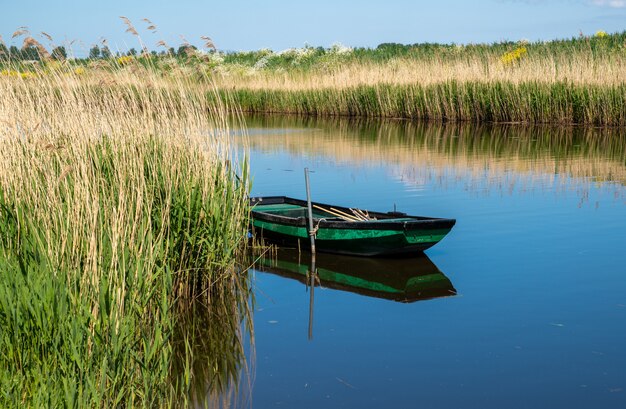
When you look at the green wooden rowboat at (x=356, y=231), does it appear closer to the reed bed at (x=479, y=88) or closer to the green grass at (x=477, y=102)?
the reed bed at (x=479, y=88)

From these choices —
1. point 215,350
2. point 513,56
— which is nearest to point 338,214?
point 215,350

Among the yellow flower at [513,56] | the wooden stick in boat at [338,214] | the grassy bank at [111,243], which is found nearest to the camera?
the grassy bank at [111,243]

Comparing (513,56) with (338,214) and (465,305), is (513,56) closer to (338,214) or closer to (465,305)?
(338,214)

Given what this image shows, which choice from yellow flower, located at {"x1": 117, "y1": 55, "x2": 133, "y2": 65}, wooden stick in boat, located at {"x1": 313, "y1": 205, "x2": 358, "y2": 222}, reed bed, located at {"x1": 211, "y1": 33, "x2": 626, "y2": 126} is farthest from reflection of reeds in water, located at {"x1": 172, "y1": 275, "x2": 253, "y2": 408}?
reed bed, located at {"x1": 211, "y1": 33, "x2": 626, "y2": 126}

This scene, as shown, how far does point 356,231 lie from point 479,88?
16806 millimetres

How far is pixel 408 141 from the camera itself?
848 inches

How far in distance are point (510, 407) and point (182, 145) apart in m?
4.04

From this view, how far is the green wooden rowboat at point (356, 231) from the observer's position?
8961 mm

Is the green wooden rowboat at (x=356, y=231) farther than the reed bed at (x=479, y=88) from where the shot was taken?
No

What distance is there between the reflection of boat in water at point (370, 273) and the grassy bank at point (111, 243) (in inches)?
32.7

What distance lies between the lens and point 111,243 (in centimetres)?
534

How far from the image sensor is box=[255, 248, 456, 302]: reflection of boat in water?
328 inches

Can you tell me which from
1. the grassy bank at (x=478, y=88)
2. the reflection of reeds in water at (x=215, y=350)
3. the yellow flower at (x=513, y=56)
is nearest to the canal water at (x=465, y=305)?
the reflection of reeds in water at (x=215, y=350)

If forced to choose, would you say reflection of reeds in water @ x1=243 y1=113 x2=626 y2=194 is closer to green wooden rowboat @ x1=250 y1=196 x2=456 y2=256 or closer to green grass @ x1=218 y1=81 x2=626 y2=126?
green grass @ x1=218 y1=81 x2=626 y2=126
